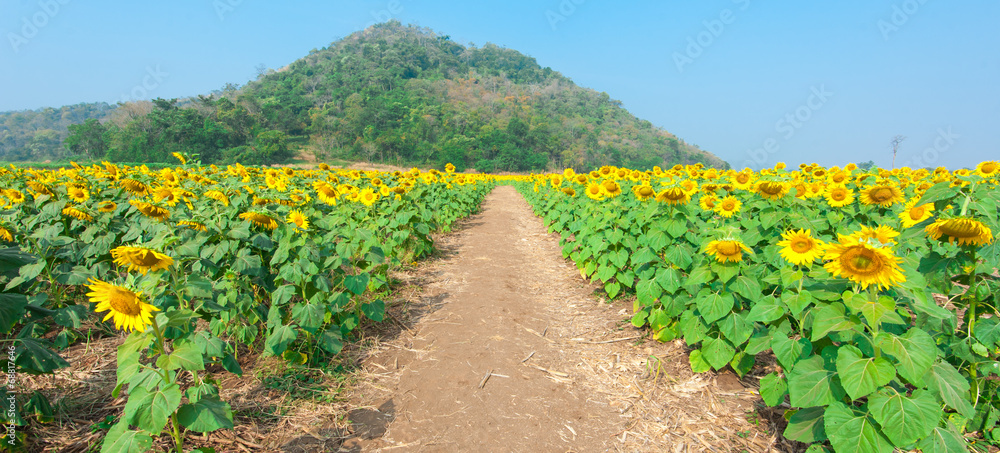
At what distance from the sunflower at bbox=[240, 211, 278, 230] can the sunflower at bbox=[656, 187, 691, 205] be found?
12.5 feet

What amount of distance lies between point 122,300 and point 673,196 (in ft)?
14.0

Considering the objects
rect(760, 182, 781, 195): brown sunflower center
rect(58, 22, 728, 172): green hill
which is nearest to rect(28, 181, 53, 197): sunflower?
rect(760, 182, 781, 195): brown sunflower center

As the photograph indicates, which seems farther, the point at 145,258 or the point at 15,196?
the point at 15,196

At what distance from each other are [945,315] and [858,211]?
4.96 m

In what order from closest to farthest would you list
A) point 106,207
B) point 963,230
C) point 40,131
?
1. point 963,230
2. point 106,207
3. point 40,131

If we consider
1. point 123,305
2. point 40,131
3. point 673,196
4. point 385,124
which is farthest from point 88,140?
point 673,196

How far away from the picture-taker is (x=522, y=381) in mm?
3740

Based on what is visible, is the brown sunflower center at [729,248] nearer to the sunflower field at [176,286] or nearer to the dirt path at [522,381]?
the dirt path at [522,381]

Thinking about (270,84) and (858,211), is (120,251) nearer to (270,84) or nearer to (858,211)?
(858,211)

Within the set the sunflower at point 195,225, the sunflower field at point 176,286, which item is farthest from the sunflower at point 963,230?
the sunflower at point 195,225

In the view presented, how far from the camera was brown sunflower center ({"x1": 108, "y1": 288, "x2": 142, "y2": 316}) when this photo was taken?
6.33 feet

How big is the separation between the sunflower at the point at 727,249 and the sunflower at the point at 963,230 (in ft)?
3.26

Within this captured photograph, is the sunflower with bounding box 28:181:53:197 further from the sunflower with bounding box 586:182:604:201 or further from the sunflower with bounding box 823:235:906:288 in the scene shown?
the sunflower with bounding box 823:235:906:288

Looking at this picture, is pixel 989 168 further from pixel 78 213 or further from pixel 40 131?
pixel 40 131
